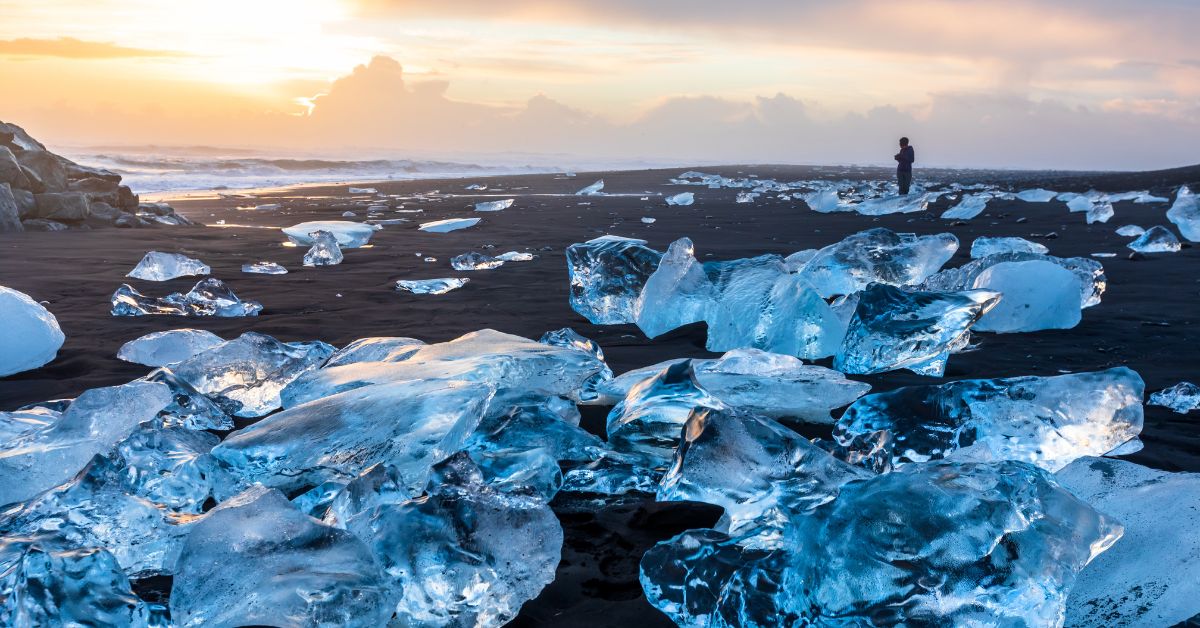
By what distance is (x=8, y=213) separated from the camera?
780 centimetres

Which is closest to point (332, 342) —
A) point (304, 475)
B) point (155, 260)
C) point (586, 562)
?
point (304, 475)

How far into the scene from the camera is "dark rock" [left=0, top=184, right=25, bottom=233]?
25.2 feet

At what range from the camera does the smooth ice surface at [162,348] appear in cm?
284

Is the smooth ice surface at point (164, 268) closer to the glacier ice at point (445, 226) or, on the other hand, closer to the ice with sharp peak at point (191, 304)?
the ice with sharp peak at point (191, 304)

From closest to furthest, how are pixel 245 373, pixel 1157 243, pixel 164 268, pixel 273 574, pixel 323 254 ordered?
pixel 273 574
pixel 245 373
pixel 164 268
pixel 323 254
pixel 1157 243

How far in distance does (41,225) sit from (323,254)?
179 inches

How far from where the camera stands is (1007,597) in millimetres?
1077

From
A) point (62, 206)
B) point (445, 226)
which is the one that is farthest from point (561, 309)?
point (62, 206)

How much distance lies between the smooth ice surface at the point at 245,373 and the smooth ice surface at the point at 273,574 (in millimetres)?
1121

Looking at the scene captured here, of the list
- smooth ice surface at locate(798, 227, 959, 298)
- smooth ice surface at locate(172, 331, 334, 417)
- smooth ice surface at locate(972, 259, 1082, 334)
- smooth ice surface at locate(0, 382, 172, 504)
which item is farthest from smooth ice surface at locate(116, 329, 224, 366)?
smooth ice surface at locate(972, 259, 1082, 334)

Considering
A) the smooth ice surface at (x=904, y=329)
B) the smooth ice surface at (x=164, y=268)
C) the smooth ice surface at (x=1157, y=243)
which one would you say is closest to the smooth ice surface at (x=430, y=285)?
the smooth ice surface at (x=164, y=268)

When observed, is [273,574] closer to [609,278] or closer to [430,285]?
[609,278]

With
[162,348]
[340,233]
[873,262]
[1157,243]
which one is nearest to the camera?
[162,348]

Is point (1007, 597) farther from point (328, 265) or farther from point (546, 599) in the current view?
point (328, 265)
